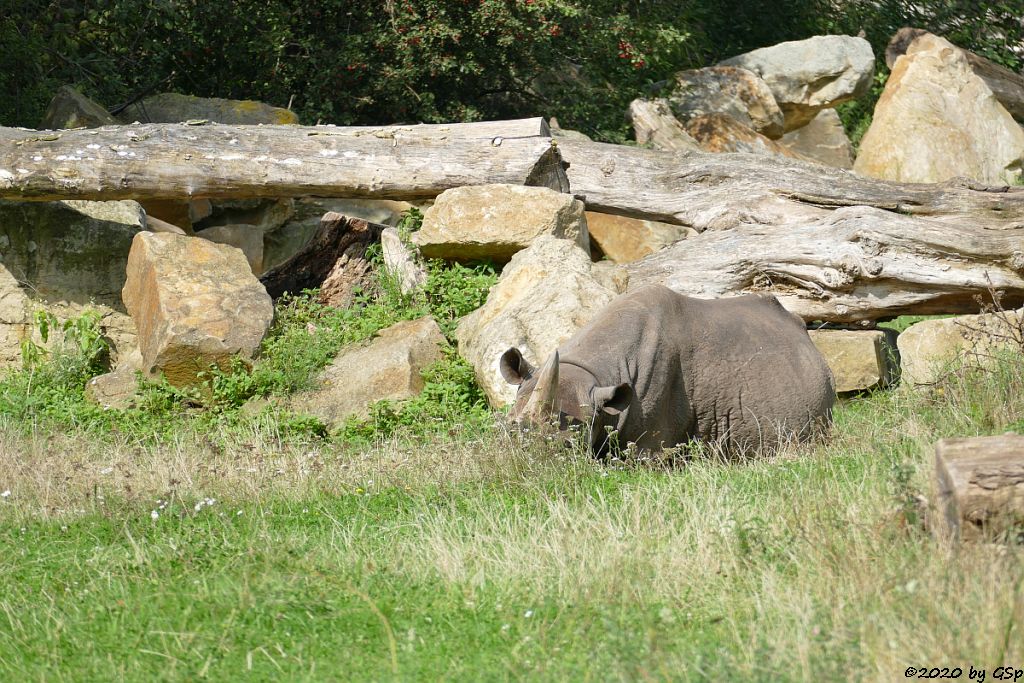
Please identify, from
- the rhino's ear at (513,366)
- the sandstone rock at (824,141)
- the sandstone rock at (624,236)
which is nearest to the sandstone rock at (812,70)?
the sandstone rock at (824,141)

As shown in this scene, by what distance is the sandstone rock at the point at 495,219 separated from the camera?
1127cm

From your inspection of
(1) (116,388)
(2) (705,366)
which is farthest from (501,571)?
(1) (116,388)

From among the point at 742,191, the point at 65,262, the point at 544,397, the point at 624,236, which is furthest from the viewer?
the point at 624,236

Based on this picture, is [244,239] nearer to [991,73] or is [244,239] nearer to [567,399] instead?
[567,399]

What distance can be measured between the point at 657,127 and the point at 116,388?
377 inches

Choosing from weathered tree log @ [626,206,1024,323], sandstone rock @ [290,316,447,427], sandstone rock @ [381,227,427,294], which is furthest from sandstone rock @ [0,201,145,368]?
weathered tree log @ [626,206,1024,323]

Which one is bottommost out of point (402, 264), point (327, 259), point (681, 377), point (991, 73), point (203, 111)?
point (327, 259)

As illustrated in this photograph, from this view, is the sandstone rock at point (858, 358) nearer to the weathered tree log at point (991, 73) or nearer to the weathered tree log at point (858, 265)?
the weathered tree log at point (858, 265)

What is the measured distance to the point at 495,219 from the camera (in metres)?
11.3

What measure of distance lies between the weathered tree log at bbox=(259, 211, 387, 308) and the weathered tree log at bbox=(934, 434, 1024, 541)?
8239mm

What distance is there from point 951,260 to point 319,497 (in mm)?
7250

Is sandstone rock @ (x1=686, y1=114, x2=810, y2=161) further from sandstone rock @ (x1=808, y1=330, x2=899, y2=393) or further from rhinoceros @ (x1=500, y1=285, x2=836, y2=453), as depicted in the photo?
rhinoceros @ (x1=500, y1=285, x2=836, y2=453)

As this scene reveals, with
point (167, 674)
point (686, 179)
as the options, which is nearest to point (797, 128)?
point (686, 179)

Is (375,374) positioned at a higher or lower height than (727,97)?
lower
